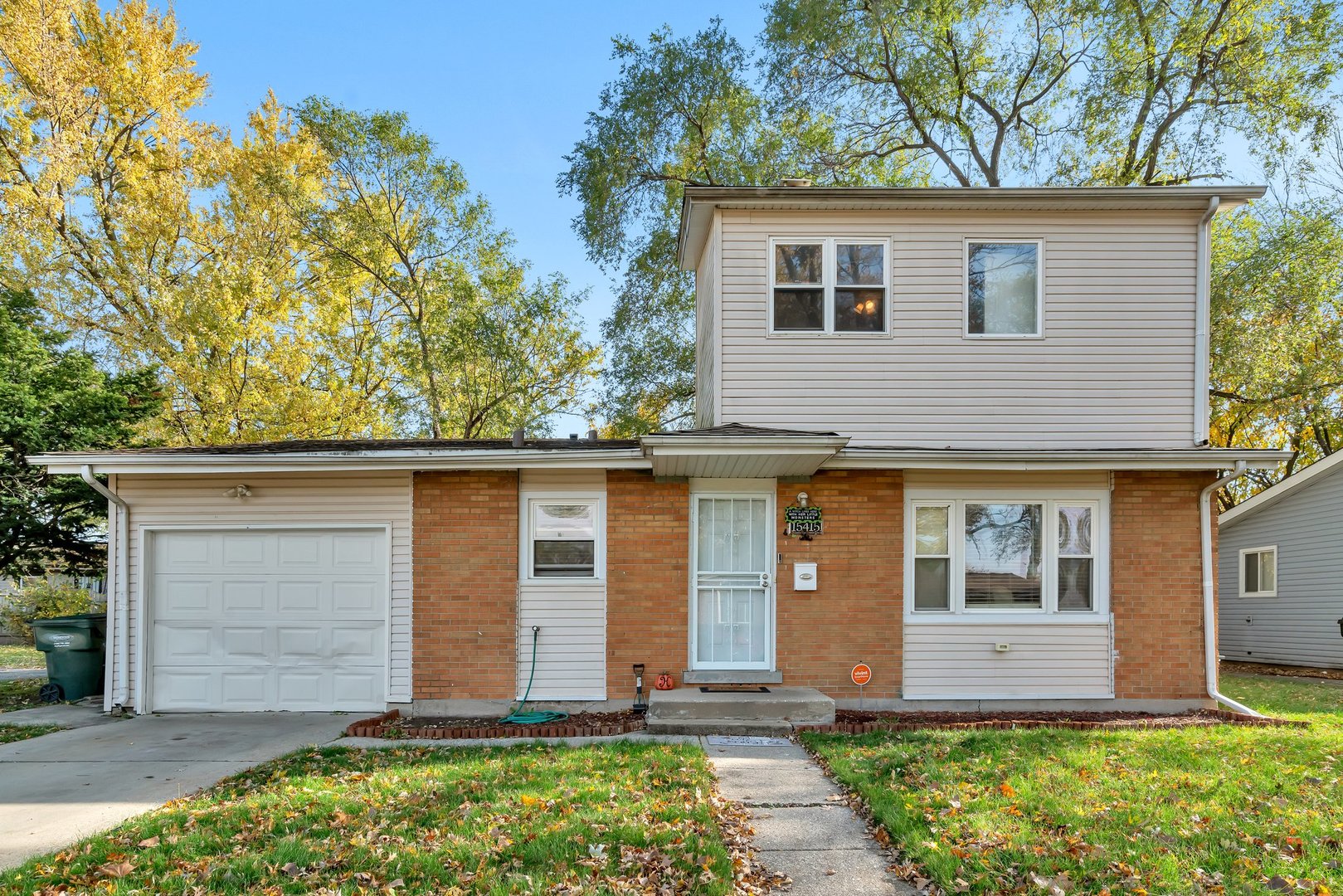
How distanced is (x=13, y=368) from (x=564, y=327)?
11.9 m

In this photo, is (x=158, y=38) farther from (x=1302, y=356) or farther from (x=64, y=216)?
(x=1302, y=356)

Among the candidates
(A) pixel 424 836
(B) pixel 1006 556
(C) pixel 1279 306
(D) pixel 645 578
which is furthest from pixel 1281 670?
(A) pixel 424 836

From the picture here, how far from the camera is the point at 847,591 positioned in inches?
372

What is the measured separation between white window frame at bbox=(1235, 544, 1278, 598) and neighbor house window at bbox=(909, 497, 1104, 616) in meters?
11.6

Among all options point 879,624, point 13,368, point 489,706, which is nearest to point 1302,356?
point 879,624

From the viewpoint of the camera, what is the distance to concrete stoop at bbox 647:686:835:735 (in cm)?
833

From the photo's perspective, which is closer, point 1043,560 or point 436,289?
point 1043,560

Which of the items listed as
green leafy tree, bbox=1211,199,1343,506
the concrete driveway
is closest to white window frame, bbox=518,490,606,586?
the concrete driveway

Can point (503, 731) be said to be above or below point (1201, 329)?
below

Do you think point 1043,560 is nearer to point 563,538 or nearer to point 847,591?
point 847,591

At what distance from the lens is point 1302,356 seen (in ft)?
64.7

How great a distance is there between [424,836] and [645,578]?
15.4 ft

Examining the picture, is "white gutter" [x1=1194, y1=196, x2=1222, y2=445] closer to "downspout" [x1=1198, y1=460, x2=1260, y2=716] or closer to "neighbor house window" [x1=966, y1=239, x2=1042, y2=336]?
"downspout" [x1=1198, y1=460, x2=1260, y2=716]

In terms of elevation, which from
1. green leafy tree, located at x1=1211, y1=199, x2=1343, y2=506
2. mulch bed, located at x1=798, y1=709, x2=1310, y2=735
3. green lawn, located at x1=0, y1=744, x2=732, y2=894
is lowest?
mulch bed, located at x1=798, y1=709, x2=1310, y2=735
